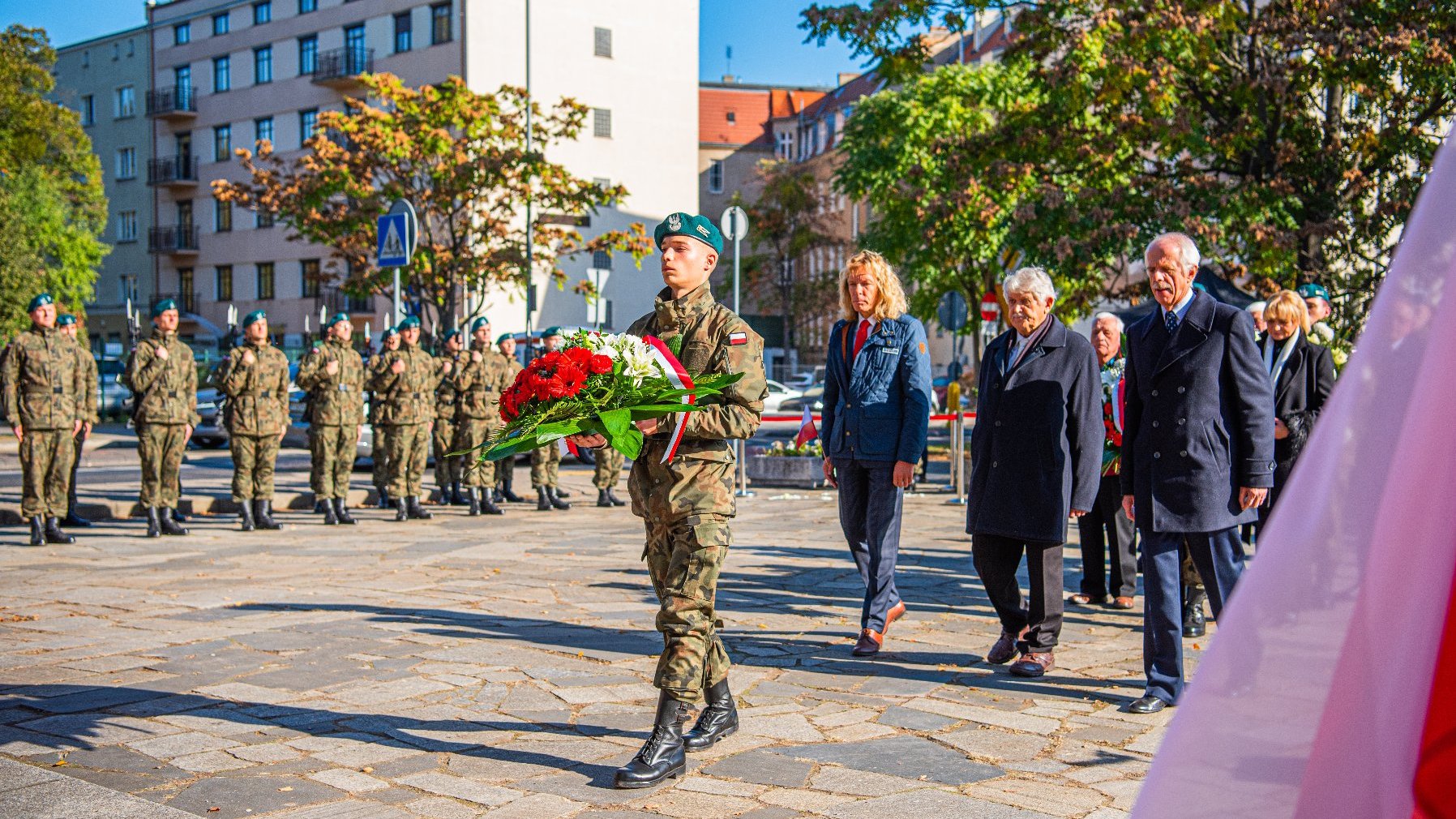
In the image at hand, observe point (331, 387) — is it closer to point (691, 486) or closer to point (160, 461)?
point (160, 461)

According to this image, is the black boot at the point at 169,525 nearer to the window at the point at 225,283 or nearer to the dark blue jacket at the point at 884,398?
the dark blue jacket at the point at 884,398

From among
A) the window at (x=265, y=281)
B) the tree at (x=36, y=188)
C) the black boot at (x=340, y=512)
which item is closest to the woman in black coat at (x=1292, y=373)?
the black boot at (x=340, y=512)

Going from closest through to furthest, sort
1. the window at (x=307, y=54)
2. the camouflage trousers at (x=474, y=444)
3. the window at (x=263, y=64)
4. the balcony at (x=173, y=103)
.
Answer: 1. the camouflage trousers at (x=474, y=444)
2. the window at (x=307, y=54)
3. the window at (x=263, y=64)
4. the balcony at (x=173, y=103)

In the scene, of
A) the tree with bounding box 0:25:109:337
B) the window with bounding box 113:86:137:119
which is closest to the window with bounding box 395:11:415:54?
the tree with bounding box 0:25:109:337

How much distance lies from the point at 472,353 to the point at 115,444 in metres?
18.1

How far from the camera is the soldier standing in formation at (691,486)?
15.8ft

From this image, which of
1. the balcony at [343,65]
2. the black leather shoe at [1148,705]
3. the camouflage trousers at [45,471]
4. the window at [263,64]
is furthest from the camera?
the window at [263,64]

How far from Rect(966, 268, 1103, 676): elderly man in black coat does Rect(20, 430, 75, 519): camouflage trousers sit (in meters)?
9.08

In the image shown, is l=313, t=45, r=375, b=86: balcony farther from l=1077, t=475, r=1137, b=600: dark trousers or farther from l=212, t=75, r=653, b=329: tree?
l=1077, t=475, r=1137, b=600: dark trousers

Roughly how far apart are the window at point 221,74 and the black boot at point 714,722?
60052 mm

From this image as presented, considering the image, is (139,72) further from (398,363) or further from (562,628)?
(562,628)

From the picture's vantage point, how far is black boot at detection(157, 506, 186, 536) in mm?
13117

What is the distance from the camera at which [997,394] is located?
680 centimetres

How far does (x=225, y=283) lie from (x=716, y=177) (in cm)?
3930
